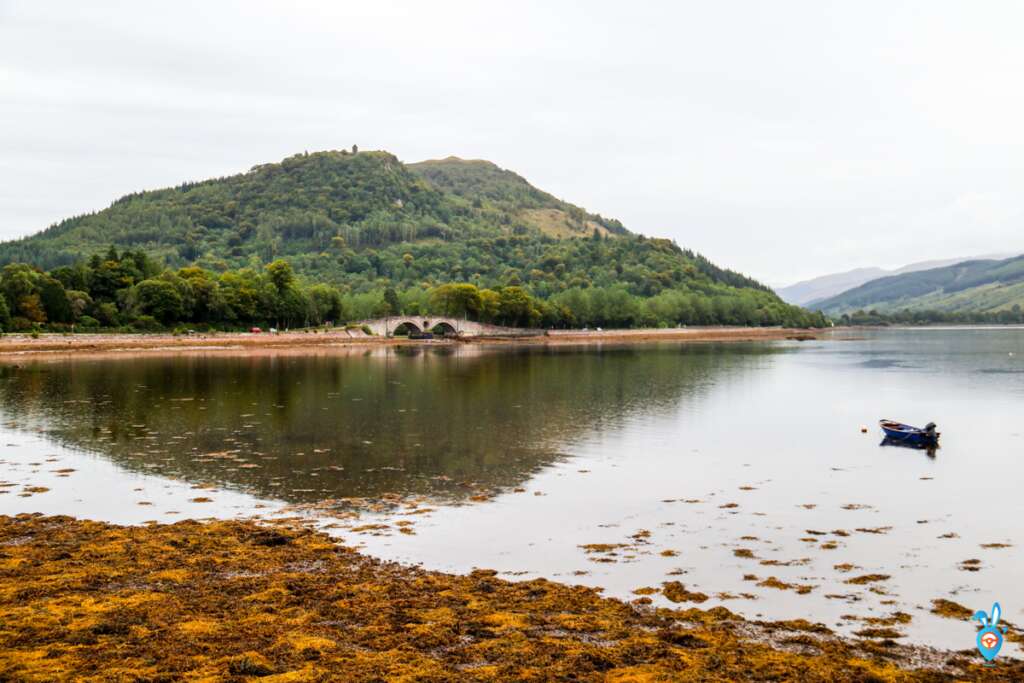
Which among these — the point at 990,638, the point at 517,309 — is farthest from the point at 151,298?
the point at 990,638

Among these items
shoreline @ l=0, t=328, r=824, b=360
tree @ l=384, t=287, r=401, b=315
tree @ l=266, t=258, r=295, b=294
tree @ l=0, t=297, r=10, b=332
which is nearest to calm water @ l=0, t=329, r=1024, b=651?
shoreline @ l=0, t=328, r=824, b=360

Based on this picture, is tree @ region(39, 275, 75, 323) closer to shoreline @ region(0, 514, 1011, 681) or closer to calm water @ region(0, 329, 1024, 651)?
calm water @ region(0, 329, 1024, 651)

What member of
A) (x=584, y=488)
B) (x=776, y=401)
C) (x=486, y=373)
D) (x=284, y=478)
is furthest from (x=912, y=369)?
(x=284, y=478)

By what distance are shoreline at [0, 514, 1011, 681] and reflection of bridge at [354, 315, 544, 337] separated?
148 metres

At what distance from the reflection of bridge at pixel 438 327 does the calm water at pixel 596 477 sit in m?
106

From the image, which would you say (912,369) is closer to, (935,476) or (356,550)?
(935,476)

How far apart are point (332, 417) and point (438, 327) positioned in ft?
454

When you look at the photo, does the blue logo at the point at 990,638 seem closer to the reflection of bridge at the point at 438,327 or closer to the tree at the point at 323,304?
the tree at the point at 323,304

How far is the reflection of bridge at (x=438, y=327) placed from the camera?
545ft

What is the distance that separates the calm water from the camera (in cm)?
1792

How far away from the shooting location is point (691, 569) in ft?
58.2

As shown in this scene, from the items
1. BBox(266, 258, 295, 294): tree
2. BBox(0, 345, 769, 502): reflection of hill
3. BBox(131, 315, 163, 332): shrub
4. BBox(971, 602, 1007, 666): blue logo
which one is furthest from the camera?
BBox(266, 258, 295, 294): tree

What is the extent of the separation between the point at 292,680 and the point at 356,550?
721 centimetres

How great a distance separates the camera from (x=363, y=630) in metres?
13.4
